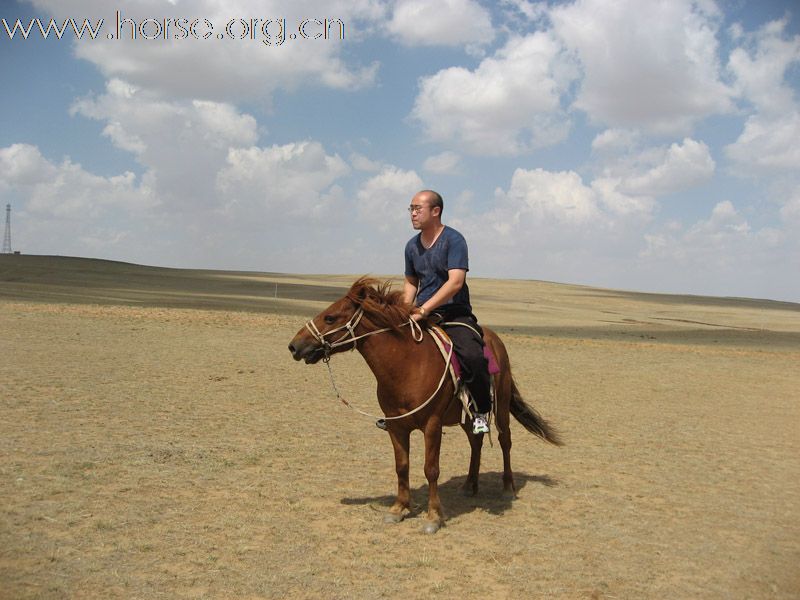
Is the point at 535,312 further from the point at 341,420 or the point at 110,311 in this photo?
the point at 341,420

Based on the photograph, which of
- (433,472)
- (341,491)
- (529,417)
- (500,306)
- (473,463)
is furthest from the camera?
(500,306)

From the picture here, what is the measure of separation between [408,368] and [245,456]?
311 centimetres

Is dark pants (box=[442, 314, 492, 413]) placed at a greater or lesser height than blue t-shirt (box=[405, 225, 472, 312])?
lesser

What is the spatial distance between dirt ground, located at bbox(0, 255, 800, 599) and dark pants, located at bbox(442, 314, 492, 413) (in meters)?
1.15

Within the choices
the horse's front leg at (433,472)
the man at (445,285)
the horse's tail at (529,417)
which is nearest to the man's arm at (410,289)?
the man at (445,285)

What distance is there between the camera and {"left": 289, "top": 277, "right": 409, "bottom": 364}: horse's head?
597cm

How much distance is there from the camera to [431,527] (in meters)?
6.09

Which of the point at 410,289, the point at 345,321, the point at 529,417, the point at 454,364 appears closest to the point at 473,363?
the point at 454,364

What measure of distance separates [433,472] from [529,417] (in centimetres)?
199

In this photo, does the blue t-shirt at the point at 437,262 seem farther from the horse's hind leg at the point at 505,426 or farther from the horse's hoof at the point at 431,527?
the horse's hoof at the point at 431,527

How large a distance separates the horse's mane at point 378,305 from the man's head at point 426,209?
2.15 ft

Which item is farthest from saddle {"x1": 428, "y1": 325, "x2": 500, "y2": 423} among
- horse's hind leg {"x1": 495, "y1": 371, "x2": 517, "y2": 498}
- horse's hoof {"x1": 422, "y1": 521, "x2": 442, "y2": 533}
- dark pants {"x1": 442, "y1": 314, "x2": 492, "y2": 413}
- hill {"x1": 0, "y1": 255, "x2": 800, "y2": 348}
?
hill {"x1": 0, "y1": 255, "x2": 800, "y2": 348}

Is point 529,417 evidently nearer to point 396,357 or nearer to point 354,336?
point 396,357

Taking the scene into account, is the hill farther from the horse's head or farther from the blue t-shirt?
the horse's head
